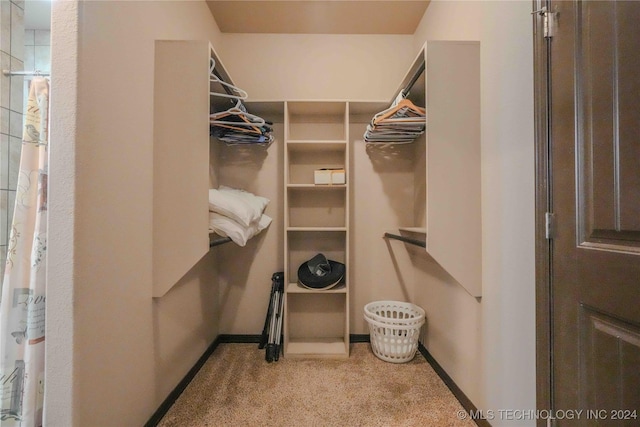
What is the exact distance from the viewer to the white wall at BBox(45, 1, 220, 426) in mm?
888

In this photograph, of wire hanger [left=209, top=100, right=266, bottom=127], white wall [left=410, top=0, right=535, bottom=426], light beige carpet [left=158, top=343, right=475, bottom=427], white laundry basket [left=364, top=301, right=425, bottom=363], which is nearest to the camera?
white wall [left=410, top=0, right=535, bottom=426]

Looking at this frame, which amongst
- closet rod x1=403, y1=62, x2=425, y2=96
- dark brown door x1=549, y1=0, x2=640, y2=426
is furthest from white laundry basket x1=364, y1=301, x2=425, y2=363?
closet rod x1=403, y1=62, x2=425, y2=96

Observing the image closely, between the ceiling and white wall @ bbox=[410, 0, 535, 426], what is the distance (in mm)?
610

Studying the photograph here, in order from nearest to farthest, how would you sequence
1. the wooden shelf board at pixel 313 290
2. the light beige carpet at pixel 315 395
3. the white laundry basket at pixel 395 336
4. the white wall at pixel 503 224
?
the white wall at pixel 503 224, the light beige carpet at pixel 315 395, the white laundry basket at pixel 395 336, the wooden shelf board at pixel 313 290

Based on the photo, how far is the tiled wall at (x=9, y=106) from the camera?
1252 mm

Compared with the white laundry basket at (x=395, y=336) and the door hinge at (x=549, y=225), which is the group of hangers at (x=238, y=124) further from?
the door hinge at (x=549, y=225)

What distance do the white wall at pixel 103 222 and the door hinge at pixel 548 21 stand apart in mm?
1384

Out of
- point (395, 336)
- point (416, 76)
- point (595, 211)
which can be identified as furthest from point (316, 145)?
point (595, 211)

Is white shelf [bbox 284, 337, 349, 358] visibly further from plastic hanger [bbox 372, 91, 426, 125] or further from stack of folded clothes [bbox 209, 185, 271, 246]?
plastic hanger [bbox 372, 91, 426, 125]

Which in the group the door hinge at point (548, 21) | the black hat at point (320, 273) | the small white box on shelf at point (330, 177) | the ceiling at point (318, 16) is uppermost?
the ceiling at point (318, 16)

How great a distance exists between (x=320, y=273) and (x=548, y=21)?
5.71ft

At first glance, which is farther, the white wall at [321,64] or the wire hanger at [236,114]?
the white wall at [321,64]

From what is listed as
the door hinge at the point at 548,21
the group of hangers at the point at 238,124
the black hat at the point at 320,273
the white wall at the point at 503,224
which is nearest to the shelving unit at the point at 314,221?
the black hat at the point at 320,273

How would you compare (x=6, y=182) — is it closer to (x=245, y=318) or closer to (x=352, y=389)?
(x=245, y=318)
